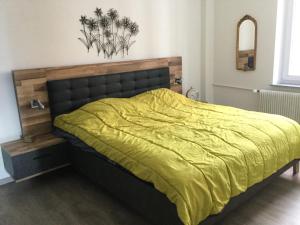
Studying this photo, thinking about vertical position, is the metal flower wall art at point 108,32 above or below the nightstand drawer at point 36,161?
above

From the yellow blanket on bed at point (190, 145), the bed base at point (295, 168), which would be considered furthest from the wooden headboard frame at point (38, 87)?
the bed base at point (295, 168)

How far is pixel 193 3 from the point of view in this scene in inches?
168

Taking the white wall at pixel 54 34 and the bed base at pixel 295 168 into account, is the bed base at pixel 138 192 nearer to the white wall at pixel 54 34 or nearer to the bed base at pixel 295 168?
the bed base at pixel 295 168

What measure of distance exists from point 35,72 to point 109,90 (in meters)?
0.90

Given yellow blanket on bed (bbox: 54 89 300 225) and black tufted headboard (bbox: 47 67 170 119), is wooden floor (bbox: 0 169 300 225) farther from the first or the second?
black tufted headboard (bbox: 47 67 170 119)

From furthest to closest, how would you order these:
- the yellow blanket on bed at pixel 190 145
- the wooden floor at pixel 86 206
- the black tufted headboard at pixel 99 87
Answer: the black tufted headboard at pixel 99 87 → the wooden floor at pixel 86 206 → the yellow blanket on bed at pixel 190 145

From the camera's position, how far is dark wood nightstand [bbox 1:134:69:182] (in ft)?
8.26

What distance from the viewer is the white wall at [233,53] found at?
376 centimetres

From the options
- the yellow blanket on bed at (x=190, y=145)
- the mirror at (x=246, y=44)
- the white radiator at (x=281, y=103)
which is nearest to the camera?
the yellow blanket on bed at (x=190, y=145)

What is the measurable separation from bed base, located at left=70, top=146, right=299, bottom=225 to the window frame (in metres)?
1.52

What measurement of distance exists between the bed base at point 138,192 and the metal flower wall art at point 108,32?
133 cm

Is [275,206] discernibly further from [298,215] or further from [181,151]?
[181,151]

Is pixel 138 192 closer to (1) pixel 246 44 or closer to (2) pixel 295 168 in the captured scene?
(2) pixel 295 168

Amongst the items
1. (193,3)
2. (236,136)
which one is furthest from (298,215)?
(193,3)
